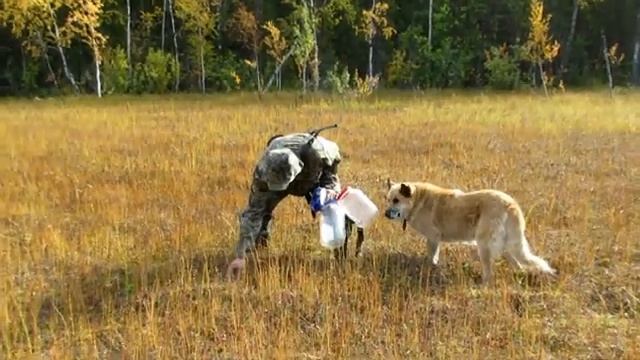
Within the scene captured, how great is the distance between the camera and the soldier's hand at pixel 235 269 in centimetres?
601

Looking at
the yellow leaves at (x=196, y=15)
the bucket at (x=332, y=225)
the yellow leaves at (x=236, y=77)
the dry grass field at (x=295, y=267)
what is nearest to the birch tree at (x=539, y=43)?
the yellow leaves at (x=236, y=77)

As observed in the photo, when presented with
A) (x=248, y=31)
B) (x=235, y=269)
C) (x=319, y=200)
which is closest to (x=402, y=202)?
(x=319, y=200)

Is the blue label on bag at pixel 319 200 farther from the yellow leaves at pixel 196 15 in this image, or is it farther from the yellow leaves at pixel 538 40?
the yellow leaves at pixel 196 15

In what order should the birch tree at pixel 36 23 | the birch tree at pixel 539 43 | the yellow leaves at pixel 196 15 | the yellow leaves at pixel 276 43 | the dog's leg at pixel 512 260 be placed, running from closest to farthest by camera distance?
1. the dog's leg at pixel 512 260
2. the birch tree at pixel 539 43
3. the birch tree at pixel 36 23
4. the yellow leaves at pixel 276 43
5. the yellow leaves at pixel 196 15

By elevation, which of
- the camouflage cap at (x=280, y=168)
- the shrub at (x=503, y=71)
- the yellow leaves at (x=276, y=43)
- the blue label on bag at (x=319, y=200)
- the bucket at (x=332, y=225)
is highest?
the yellow leaves at (x=276, y=43)

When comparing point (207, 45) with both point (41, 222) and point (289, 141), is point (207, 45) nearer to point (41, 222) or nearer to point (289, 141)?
point (41, 222)

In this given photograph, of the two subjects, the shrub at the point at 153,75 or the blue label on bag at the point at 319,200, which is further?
the shrub at the point at 153,75

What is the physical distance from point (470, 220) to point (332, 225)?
1125 mm

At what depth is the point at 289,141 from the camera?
20.2ft

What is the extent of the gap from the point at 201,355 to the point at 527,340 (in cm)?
209

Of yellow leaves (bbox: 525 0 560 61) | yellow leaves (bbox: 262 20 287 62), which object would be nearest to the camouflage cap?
yellow leaves (bbox: 525 0 560 61)

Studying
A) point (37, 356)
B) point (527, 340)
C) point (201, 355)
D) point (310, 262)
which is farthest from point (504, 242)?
point (37, 356)

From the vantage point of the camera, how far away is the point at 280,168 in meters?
5.63

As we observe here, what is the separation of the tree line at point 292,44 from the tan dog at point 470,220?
2547 centimetres
